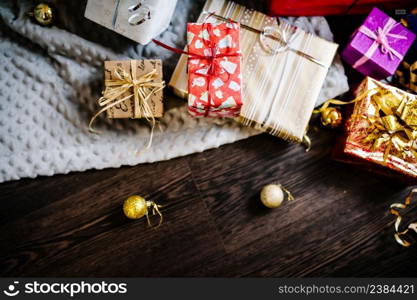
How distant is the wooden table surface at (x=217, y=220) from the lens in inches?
35.6

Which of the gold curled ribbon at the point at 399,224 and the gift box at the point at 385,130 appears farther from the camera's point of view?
the gold curled ribbon at the point at 399,224

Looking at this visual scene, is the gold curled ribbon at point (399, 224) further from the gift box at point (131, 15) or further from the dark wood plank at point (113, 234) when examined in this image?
the gift box at point (131, 15)

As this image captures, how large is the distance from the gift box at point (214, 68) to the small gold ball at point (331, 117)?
10.6 inches

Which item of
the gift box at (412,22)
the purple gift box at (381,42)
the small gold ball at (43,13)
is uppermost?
the gift box at (412,22)

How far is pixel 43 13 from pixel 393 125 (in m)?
0.92

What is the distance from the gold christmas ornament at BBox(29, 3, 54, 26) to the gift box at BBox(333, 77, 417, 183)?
0.82 meters

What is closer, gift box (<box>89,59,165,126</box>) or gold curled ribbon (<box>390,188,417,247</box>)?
gift box (<box>89,59,165,126</box>)

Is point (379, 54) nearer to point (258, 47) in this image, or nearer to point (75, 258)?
point (258, 47)

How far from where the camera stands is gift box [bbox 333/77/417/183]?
0.82 metres

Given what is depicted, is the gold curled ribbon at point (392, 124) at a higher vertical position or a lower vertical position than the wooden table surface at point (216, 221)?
higher

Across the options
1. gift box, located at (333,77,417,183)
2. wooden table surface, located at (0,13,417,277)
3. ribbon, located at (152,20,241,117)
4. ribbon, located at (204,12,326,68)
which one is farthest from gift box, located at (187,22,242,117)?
gift box, located at (333,77,417,183)

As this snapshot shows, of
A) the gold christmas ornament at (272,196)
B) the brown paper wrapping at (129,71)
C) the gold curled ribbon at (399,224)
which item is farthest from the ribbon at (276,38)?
the gold curled ribbon at (399,224)

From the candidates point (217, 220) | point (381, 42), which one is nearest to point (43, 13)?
point (217, 220)

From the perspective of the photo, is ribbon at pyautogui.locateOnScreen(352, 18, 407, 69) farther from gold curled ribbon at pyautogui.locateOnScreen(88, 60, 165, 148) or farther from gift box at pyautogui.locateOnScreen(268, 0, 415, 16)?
gold curled ribbon at pyautogui.locateOnScreen(88, 60, 165, 148)
